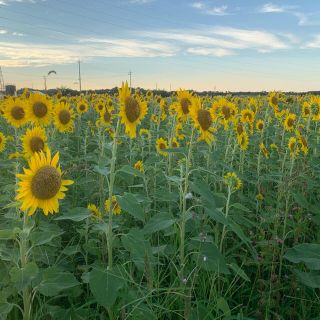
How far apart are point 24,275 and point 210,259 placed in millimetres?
1033

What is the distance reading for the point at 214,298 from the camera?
254cm

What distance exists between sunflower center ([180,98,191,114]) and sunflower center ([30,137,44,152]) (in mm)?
1354

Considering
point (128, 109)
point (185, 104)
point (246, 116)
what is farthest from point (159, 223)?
point (246, 116)

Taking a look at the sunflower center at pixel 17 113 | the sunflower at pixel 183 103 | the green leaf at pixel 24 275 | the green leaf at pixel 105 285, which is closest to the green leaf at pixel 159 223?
the green leaf at pixel 105 285

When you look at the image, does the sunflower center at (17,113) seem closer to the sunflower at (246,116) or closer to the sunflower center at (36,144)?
the sunflower center at (36,144)

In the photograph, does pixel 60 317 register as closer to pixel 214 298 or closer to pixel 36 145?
pixel 214 298

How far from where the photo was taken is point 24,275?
2.22 metres

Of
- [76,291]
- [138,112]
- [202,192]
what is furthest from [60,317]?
[138,112]

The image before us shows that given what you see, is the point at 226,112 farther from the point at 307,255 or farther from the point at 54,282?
the point at 54,282

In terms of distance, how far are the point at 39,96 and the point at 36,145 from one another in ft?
5.05

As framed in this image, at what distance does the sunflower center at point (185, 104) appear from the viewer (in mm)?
4156

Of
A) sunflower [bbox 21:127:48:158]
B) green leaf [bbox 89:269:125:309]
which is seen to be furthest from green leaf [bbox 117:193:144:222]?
sunflower [bbox 21:127:48:158]

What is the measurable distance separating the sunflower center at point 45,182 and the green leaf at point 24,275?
0.41m

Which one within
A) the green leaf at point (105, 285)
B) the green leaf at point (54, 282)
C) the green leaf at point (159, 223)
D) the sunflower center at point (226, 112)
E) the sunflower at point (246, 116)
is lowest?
the green leaf at point (54, 282)
